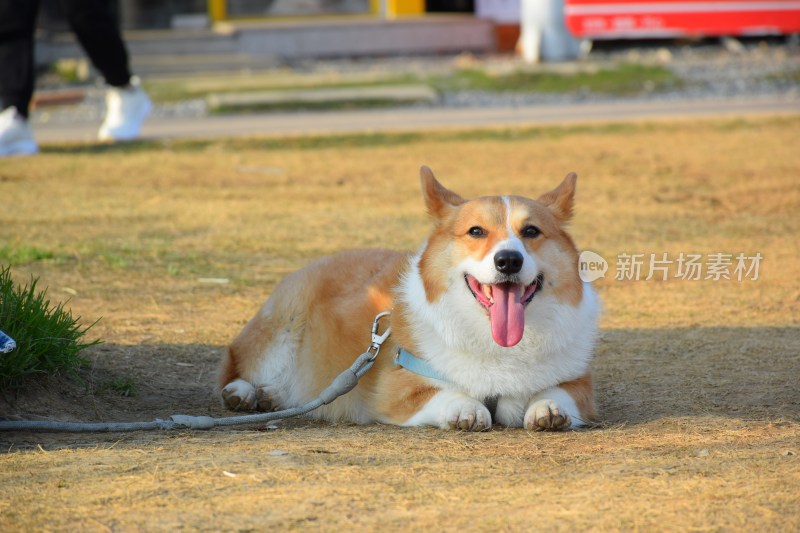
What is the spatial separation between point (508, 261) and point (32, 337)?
220cm

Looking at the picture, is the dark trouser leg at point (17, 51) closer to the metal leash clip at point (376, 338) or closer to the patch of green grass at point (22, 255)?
the patch of green grass at point (22, 255)

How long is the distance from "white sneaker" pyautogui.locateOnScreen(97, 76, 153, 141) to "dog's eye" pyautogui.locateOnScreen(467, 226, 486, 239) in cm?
877

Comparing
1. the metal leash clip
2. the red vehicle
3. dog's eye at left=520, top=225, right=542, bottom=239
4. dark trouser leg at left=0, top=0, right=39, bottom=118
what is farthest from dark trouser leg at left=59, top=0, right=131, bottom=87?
the red vehicle

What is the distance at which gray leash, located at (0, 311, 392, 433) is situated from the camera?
181 inches

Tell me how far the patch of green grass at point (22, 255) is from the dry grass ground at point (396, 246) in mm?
82

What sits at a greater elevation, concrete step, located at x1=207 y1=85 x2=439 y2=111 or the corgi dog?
the corgi dog

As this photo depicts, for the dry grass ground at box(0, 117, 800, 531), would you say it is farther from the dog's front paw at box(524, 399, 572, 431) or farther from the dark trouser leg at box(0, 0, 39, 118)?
the dark trouser leg at box(0, 0, 39, 118)

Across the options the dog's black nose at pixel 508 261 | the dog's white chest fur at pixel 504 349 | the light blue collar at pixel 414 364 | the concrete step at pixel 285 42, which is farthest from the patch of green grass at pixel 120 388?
the concrete step at pixel 285 42

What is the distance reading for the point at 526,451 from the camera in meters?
4.21

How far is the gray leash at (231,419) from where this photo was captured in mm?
4609

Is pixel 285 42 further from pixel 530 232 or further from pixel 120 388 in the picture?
pixel 530 232

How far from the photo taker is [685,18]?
19922mm

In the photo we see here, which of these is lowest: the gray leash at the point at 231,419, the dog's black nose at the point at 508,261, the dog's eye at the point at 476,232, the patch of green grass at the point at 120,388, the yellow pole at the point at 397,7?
the patch of green grass at the point at 120,388

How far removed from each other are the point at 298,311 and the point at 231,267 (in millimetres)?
2531
